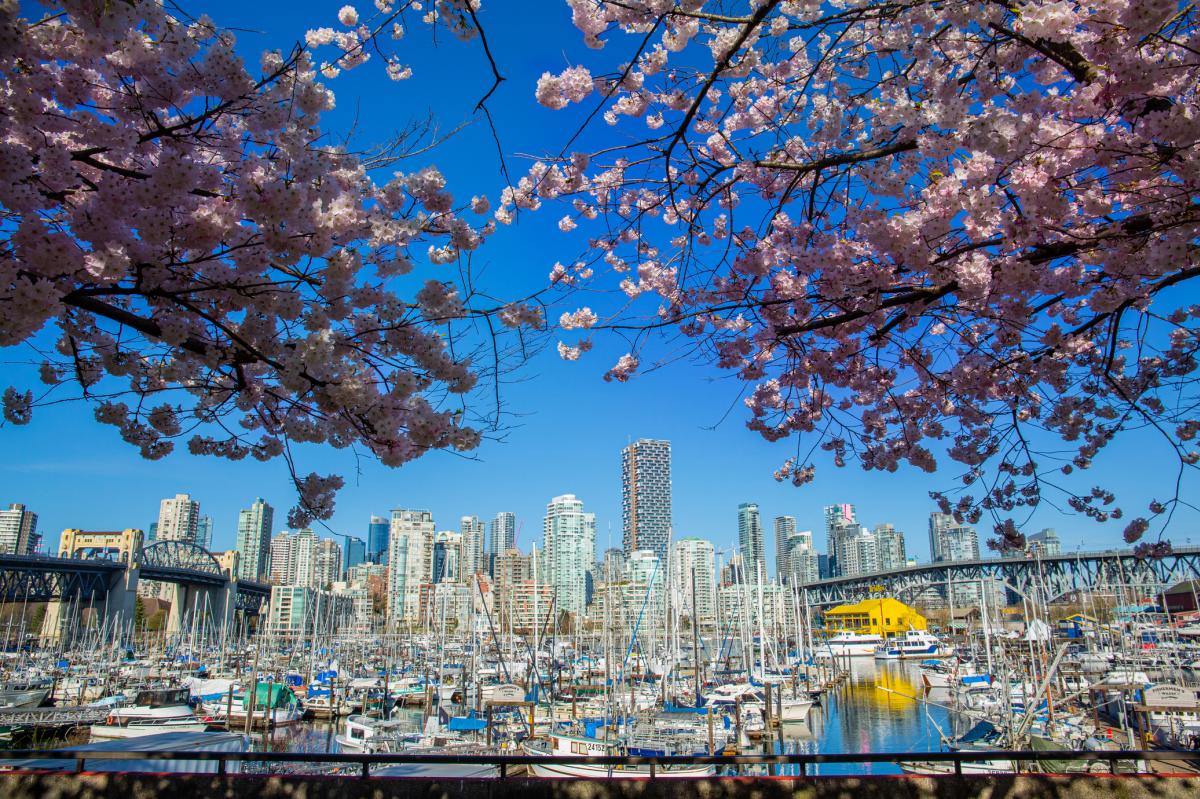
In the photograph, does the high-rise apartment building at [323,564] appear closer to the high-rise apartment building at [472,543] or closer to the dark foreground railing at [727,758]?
the high-rise apartment building at [472,543]

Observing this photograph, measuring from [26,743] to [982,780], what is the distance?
1055 inches

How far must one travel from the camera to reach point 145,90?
368 cm

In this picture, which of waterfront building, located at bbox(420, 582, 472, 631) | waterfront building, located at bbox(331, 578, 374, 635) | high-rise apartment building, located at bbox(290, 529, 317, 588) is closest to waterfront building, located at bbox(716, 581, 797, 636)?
waterfront building, located at bbox(420, 582, 472, 631)

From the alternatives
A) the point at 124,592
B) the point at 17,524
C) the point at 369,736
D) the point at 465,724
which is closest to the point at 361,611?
the point at 124,592

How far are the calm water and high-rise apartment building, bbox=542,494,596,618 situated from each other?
69.0 m

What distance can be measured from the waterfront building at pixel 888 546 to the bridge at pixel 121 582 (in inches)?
4847

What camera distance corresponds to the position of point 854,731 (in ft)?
89.9

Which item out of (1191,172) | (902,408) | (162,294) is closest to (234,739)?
(162,294)

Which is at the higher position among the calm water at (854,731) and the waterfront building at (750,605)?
the waterfront building at (750,605)

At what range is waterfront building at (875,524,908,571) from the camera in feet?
521

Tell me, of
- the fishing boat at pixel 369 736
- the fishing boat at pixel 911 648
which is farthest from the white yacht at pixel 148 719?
the fishing boat at pixel 911 648

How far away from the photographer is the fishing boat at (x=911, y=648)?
2402 inches

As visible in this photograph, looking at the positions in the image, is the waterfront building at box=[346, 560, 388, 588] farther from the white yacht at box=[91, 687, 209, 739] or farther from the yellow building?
the white yacht at box=[91, 687, 209, 739]

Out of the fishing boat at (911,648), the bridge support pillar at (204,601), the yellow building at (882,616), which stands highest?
the bridge support pillar at (204,601)
